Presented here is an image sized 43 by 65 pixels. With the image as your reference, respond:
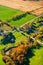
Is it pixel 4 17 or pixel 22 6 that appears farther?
pixel 22 6

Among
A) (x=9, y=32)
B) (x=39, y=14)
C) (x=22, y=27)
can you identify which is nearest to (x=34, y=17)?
(x=39, y=14)

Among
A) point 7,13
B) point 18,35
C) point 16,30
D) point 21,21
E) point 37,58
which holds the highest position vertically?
point 7,13

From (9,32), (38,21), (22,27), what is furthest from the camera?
(38,21)

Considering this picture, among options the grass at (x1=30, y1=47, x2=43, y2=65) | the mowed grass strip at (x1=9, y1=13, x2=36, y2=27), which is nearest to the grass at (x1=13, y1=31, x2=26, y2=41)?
the mowed grass strip at (x1=9, y1=13, x2=36, y2=27)

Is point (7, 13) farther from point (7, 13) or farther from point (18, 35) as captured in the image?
point (18, 35)

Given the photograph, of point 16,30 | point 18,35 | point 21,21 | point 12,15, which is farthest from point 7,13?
point 18,35

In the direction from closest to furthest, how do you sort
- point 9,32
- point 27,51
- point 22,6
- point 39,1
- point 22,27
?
point 27,51, point 9,32, point 22,27, point 22,6, point 39,1

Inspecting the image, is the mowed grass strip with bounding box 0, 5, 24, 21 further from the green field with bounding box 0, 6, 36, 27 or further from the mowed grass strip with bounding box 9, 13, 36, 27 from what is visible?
the mowed grass strip with bounding box 9, 13, 36, 27

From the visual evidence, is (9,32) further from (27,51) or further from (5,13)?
(5,13)

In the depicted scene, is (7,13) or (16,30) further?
(7,13)
